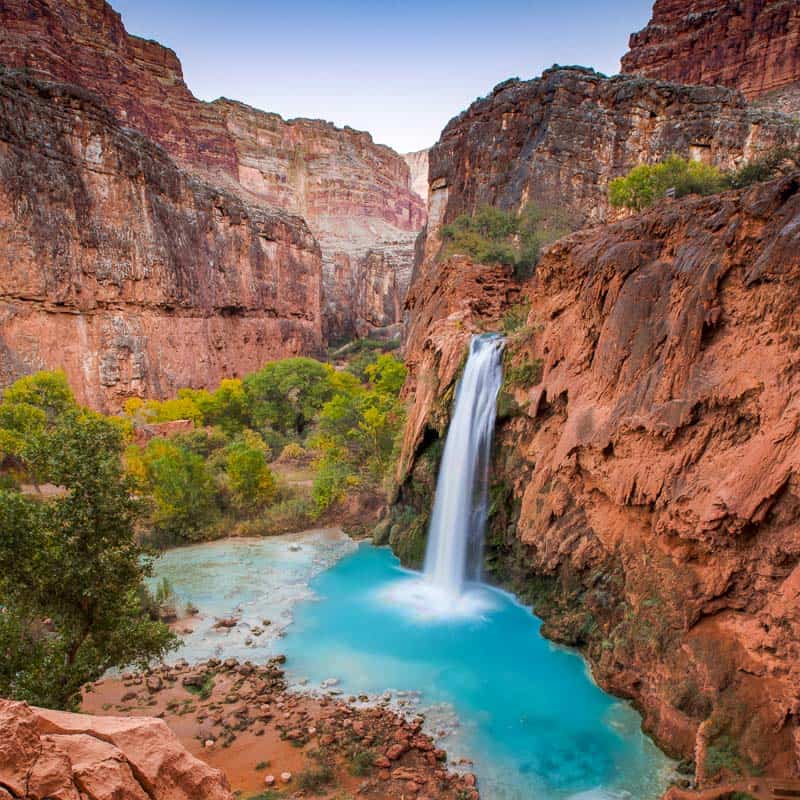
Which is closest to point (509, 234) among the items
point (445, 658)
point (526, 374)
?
point (526, 374)

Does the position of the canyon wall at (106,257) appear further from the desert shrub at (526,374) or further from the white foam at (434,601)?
the desert shrub at (526,374)

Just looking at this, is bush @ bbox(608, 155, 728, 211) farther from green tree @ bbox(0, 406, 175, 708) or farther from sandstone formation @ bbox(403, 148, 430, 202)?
sandstone formation @ bbox(403, 148, 430, 202)

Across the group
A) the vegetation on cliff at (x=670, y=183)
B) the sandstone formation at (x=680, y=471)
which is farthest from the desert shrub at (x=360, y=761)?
the vegetation on cliff at (x=670, y=183)

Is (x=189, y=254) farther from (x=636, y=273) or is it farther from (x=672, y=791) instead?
(x=672, y=791)

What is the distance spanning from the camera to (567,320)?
13.9m

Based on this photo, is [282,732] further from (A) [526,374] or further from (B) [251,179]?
(B) [251,179]

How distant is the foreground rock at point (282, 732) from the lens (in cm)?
812

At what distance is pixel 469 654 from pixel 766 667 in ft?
20.6

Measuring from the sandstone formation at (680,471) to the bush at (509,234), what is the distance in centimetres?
1047

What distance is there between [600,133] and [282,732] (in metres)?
35.7

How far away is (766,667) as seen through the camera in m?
7.60

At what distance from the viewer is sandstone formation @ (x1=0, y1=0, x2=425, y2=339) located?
49031 mm

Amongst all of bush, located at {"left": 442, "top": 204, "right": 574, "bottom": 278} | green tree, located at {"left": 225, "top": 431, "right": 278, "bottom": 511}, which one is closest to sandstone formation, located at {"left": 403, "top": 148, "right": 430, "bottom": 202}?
bush, located at {"left": 442, "top": 204, "right": 574, "bottom": 278}

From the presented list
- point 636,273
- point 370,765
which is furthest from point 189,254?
point 370,765
